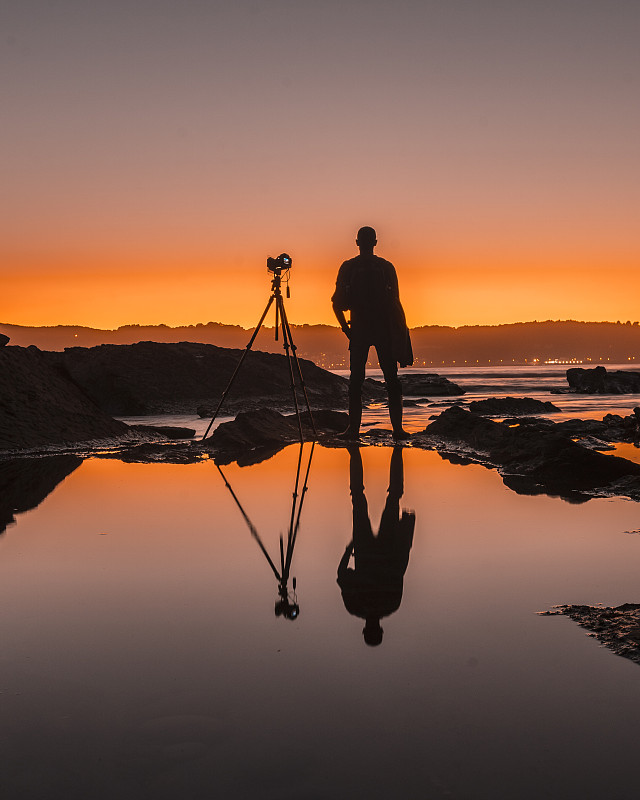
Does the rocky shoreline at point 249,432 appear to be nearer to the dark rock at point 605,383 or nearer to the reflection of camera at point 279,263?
the reflection of camera at point 279,263

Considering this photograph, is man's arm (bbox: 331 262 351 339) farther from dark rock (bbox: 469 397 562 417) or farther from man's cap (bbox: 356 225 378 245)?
dark rock (bbox: 469 397 562 417)

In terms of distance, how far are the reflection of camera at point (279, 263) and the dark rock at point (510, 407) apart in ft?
25.4

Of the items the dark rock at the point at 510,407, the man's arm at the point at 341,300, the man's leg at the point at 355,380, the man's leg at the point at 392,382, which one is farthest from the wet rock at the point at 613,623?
the dark rock at the point at 510,407

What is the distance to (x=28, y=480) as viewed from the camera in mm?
7496

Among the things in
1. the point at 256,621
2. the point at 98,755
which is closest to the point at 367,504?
the point at 256,621

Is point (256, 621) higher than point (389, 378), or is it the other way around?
point (389, 378)

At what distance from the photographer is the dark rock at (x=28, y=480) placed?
239 inches

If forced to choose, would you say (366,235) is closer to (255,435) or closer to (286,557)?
(255,435)

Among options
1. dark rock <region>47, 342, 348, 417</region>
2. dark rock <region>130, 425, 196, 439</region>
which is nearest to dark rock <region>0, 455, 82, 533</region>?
dark rock <region>130, 425, 196, 439</region>

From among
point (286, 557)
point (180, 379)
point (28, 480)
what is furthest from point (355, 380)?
point (180, 379)

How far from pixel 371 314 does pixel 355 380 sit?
0.95m

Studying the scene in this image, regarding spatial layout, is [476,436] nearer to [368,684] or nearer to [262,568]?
[262,568]

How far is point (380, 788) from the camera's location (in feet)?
6.31

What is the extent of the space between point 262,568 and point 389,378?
7.25 metres
